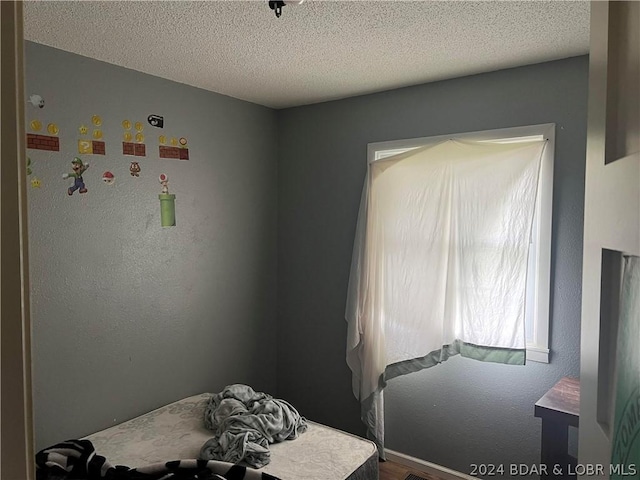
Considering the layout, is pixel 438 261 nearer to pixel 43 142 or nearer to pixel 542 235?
pixel 542 235

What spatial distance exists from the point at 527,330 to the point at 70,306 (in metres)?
2.60

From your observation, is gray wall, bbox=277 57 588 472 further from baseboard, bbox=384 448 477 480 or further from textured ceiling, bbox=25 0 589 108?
textured ceiling, bbox=25 0 589 108

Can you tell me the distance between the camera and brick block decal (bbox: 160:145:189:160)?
286 centimetres

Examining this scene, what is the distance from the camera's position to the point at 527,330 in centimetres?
261

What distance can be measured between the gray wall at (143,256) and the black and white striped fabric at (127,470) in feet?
1.09

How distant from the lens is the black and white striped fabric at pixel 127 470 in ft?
6.54

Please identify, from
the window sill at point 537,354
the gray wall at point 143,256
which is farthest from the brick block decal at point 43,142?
the window sill at point 537,354

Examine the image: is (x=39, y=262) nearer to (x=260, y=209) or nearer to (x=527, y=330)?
(x=260, y=209)

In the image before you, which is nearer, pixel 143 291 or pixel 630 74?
pixel 630 74

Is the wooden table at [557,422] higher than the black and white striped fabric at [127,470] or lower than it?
higher

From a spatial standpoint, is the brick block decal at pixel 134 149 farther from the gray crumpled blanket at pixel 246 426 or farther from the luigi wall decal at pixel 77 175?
the gray crumpled blanket at pixel 246 426

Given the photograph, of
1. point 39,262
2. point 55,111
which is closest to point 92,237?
point 39,262

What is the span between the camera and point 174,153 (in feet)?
9.59

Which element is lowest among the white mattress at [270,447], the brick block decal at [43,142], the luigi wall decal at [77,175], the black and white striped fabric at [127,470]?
the white mattress at [270,447]
